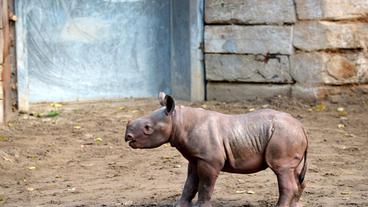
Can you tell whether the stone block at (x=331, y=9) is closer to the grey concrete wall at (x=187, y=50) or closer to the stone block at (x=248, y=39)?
the stone block at (x=248, y=39)

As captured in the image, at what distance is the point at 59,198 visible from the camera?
6684 mm

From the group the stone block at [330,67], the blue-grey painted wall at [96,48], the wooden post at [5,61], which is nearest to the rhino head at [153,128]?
the wooden post at [5,61]

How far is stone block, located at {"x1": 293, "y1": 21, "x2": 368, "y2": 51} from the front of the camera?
10.1 meters

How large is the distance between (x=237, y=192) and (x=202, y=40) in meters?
4.16

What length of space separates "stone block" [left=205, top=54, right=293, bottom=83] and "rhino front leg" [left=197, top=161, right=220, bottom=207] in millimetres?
4758

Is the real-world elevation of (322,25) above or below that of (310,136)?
above

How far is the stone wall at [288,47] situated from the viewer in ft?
33.2

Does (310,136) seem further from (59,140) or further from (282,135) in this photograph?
(282,135)

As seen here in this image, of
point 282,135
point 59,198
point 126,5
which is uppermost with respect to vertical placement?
point 126,5

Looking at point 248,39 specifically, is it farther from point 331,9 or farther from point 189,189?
point 189,189

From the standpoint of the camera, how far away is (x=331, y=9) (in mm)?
10086

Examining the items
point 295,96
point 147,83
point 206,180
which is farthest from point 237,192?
point 147,83

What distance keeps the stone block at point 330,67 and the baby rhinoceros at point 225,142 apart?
4443mm

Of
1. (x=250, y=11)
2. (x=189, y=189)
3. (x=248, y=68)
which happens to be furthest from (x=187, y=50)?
(x=189, y=189)
